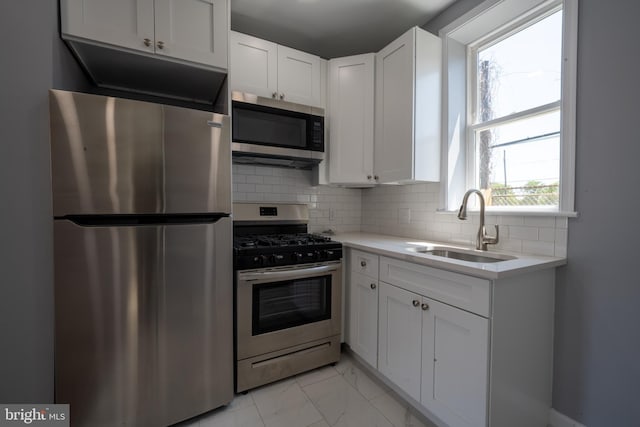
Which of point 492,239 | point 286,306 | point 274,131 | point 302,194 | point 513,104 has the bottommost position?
point 286,306

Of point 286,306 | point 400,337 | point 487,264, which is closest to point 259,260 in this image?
point 286,306

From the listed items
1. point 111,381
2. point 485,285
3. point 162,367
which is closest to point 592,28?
point 485,285

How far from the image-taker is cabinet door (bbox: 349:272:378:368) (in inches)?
71.1

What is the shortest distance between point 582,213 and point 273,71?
2.15 m

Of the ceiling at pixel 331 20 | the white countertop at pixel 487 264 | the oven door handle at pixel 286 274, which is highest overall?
the ceiling at pixel 331 20

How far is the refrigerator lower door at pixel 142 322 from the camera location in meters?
1.24

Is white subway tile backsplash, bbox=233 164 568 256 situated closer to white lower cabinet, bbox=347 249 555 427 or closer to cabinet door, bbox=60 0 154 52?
white lower cabinet, bbox=347 249 555 427

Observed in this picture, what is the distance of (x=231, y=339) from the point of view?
62.4 inches

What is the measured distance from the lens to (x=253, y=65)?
2.03 m

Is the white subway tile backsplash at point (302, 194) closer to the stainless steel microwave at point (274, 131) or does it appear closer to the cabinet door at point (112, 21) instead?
the stainless steel microwave at point (274, 131)

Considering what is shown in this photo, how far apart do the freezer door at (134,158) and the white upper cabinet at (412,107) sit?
1238mm

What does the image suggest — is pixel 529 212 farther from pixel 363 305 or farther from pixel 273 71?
pixel 273 71

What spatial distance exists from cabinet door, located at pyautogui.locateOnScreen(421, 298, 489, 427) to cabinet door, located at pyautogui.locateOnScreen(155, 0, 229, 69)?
6.12ft

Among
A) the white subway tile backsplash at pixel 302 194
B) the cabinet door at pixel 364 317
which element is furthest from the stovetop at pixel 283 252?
the white subway tile backsplash at pixel 302 194
